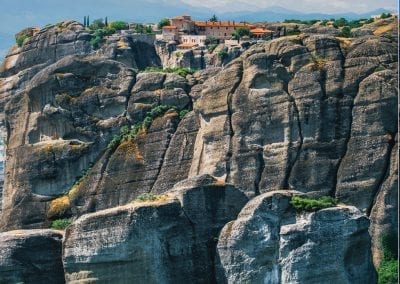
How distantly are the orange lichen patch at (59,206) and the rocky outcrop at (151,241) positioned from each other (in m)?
14.9

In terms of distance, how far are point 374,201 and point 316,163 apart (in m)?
3.37

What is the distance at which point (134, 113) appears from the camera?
7462 cm

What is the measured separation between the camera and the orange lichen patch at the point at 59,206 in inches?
2923

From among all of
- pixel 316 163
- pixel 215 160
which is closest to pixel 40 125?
pixel 215 160

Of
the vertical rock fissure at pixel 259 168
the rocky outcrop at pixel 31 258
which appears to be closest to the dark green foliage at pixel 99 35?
the vertical rock fissure at pixel 259 168

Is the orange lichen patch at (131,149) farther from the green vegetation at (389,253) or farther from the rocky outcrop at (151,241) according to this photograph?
the green vegetation at (389,253)

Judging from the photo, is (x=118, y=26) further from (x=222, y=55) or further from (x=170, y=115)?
(x=170, y=115)

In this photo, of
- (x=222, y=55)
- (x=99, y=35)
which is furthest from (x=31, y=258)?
(x=99, y=35)

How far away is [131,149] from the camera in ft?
239

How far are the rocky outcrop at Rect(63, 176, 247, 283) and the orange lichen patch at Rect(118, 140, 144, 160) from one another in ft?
42.2

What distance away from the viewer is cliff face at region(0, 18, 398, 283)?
56.6 meters

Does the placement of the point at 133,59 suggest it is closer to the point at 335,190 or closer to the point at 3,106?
the point at 3,106

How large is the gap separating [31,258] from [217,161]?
11.3 meters

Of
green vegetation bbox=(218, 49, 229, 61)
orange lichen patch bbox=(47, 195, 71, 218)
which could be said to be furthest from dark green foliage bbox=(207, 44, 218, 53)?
orange lichen patch bbox=(47, 195, 71, 218)
